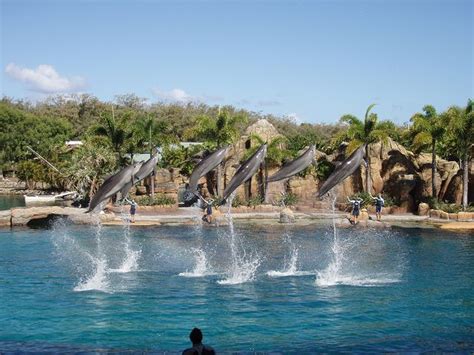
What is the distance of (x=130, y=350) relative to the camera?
1314 centimetres

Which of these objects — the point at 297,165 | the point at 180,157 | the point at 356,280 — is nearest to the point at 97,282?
the point at 297,165

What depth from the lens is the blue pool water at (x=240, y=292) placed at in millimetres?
14492

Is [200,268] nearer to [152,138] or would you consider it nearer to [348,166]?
[348,166]

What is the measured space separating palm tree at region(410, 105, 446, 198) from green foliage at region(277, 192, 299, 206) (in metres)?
8.32

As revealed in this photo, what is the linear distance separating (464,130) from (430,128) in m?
1.96

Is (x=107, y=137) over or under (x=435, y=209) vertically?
over

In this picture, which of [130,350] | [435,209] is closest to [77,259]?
[130,350]

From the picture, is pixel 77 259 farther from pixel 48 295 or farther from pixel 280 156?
pixel 280 156

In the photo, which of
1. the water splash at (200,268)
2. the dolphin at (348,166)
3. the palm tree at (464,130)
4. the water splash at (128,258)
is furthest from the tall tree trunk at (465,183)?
the dolphin at (348,166)

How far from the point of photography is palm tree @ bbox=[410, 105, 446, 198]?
36.9 metres

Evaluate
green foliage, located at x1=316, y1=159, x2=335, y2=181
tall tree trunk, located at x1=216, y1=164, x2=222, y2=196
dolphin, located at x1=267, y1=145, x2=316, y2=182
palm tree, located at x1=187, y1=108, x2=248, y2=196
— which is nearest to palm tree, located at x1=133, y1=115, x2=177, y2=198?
palm tree, located at x1=187, y1=108, x2=248, y2=196

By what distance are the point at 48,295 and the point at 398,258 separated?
13.4m

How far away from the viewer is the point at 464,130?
118 feet

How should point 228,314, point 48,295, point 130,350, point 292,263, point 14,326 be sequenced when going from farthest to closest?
point 292,263
point 48,295
point 228,314
point 14,326
point 130,350
